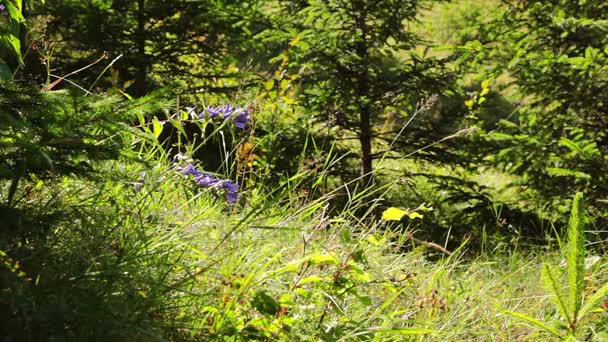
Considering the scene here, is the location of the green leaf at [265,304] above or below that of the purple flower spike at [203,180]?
below

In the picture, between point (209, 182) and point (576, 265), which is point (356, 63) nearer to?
point (209, 182)

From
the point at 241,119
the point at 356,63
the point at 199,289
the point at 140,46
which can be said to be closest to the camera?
the point at 199,289

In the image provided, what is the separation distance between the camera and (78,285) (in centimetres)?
162

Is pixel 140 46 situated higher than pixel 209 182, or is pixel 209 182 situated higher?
pixel 209 182

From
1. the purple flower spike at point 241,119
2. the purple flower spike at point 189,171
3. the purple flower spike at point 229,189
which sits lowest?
the purple flower spike at point 229,189

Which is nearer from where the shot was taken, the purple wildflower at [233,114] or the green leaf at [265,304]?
the green leaf at [265,304]

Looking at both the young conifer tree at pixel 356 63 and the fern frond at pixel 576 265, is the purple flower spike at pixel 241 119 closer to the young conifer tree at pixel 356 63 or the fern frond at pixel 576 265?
the fern frond at pixel 576 265

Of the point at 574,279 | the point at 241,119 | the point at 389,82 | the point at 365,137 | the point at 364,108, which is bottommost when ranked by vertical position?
the point at 365,137

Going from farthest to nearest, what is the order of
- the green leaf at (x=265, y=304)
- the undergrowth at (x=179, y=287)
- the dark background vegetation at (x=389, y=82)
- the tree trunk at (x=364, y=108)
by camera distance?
the tree trunk at (x=364, y=108), the dark background vegetation at (x=389, y=82), the green leaf at (x=265, y=304), the undergrowth at (x=179, y=287)

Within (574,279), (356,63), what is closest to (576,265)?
(574,279)

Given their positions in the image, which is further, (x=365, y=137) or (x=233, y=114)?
(x=365, y=137)

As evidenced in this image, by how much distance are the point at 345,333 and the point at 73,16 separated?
14.3 ft

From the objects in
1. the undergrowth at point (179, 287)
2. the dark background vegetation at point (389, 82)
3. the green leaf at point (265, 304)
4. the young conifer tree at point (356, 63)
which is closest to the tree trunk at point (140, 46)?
the dark background vegetation at point (389, 82)

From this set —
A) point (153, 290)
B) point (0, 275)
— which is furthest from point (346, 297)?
point (0, 275)
